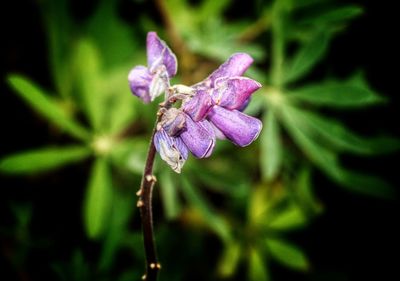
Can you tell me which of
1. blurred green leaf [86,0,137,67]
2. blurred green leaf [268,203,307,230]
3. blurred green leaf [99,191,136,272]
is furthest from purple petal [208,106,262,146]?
blurred green leaf [86,0,137,67]

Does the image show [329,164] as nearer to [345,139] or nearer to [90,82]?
[345,139]

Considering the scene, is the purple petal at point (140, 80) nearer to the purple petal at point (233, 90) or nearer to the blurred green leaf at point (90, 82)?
the purple petal at point (233, 90)

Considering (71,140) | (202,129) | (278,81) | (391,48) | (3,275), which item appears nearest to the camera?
(202,129)

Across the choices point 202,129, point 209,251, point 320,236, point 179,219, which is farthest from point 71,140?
point 202,129

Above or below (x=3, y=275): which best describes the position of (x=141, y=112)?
above

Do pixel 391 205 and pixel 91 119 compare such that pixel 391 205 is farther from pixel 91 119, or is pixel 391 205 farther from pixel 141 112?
pixel 91 119

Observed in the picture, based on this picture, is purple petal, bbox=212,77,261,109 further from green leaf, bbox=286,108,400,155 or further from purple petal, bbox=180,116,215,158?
green leaf, bbox=286,108,400,155
